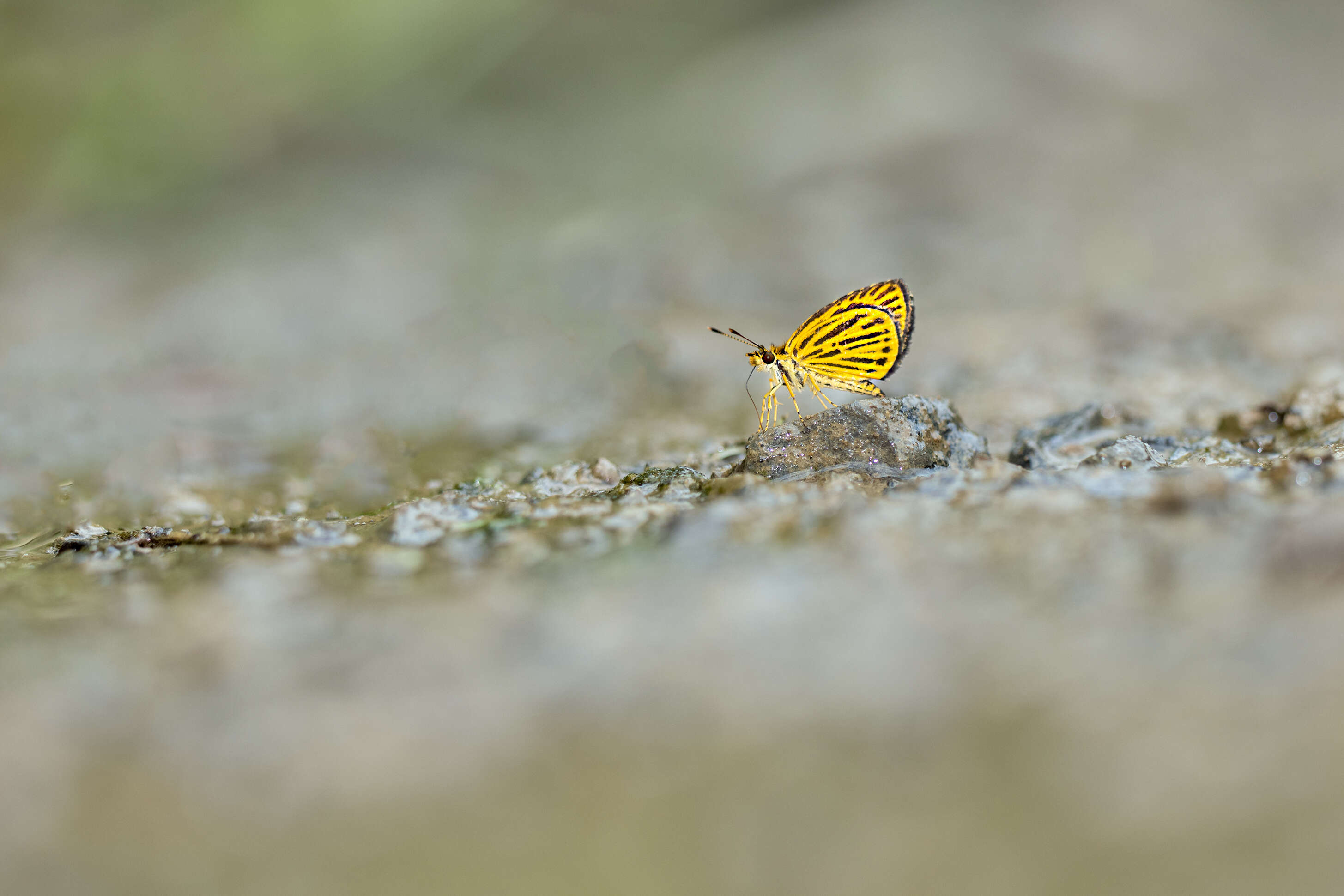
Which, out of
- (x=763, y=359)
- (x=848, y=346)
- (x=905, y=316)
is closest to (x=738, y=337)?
(x=763, y=359)

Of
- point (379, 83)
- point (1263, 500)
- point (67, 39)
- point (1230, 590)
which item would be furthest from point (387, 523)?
point (67, 39)

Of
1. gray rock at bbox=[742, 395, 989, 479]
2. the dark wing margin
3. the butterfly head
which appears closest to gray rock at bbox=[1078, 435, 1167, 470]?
gray rock at bbox=[742, 395, 989, 479]

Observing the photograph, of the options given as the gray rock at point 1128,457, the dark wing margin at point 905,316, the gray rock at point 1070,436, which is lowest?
the gray rock at point 1128,457


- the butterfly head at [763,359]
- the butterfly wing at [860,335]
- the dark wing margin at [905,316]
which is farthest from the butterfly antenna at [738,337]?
the dark wing margin at [905,316]

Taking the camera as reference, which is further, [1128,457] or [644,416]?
[644,416]

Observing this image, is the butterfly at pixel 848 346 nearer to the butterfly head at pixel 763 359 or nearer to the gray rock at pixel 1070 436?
the butterfly head at pixel 763 359

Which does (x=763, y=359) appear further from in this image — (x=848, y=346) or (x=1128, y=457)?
(x=1128, y=457)
